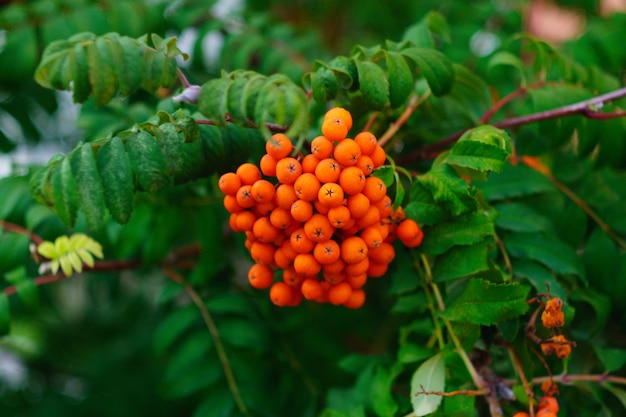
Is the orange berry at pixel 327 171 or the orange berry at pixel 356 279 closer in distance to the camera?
the orange berry at pixel 327 171

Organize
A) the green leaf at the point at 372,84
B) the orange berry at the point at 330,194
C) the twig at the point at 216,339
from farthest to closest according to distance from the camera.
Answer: the twig at the point at 216,339
the green leaf at the point at 372,84
the orange berry at the point at 330,194

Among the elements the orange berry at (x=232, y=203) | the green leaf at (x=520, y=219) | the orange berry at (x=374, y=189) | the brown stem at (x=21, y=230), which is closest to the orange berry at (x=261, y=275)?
the orange berry at (x=232, y=203)

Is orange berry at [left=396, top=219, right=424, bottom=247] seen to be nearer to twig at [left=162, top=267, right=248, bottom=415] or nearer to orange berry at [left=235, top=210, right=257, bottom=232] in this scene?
orange berry at [left=235, top=210, right=257, bottom=232]

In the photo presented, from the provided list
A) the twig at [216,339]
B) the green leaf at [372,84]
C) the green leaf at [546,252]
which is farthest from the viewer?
the twig at [216,339]

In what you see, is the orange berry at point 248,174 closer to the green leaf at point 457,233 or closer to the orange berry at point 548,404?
the green leaf at point 457,233

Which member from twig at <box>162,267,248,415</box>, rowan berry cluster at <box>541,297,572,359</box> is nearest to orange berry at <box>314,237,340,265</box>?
rowan berry cluster at <box>541,297,572,359</box>

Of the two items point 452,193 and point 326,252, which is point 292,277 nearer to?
point 326,252

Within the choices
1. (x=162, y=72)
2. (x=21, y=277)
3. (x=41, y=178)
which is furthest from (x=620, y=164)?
(x=21, y=277)
